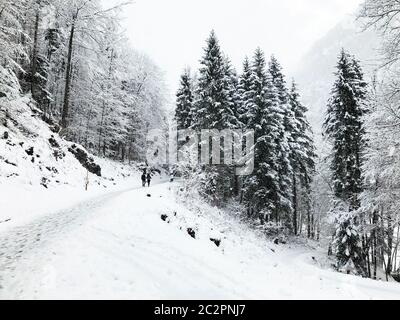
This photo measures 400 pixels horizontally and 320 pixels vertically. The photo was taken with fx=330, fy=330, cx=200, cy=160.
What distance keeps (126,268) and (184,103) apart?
34.4m

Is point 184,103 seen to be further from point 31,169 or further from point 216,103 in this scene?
point 31,169

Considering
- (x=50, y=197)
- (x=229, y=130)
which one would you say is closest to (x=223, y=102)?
(x=229, y=130)

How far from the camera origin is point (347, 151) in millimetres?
22500

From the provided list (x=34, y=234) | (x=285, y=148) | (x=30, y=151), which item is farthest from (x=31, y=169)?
(x=285, y=148)

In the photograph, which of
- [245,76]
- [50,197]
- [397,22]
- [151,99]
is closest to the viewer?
[397,22]

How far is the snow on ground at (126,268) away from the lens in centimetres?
576

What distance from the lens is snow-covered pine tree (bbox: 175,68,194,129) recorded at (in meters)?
38.9

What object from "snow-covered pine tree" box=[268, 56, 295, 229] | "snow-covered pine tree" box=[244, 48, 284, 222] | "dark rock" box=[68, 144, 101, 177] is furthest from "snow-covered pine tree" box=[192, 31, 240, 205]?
"dark rock" box=[68, 144, 101, 177]

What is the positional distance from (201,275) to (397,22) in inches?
339

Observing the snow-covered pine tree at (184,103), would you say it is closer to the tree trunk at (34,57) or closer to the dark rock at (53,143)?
the tree trunk at (34,57)

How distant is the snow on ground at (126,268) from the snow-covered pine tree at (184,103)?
27513 millimetres
